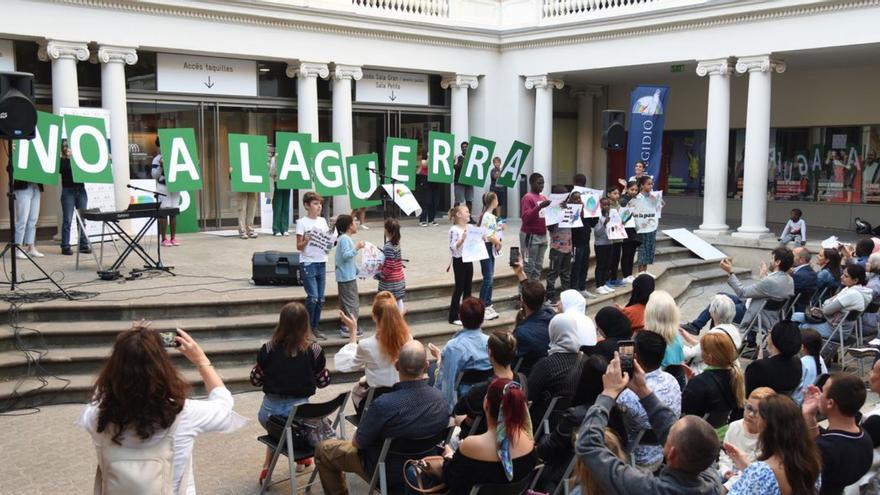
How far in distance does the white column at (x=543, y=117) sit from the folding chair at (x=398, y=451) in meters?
16.0

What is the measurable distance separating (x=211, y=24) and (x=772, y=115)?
1411cm

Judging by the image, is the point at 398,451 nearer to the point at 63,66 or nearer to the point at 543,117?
the point at 63,66

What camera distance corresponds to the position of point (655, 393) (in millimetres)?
4926

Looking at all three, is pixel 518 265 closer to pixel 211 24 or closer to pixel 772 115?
pixel 211 24

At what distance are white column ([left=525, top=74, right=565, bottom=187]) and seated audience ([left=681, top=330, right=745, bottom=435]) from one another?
1549 cm

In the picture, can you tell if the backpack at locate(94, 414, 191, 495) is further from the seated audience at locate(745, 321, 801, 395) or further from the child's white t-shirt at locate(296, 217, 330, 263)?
the child's white t-shirt at locate(296, 217, 330, 263)

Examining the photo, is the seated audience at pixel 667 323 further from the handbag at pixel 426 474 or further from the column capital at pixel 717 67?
the column capital at pixel 717 67

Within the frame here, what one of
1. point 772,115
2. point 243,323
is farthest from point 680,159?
point 243,323

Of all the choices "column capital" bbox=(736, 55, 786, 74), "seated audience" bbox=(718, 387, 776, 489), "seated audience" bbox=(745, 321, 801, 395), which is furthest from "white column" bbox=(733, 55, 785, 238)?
"seated audience" bbox=(718, 387, 776, 489)

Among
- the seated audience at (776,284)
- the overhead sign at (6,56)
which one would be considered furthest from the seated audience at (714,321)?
the overhead sign at (6,56)

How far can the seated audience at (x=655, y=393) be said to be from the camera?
4871 mm

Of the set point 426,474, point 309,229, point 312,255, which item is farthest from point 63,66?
point 426,474

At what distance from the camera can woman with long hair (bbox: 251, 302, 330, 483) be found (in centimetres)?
592

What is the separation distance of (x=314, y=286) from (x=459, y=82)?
1229 centimetres
